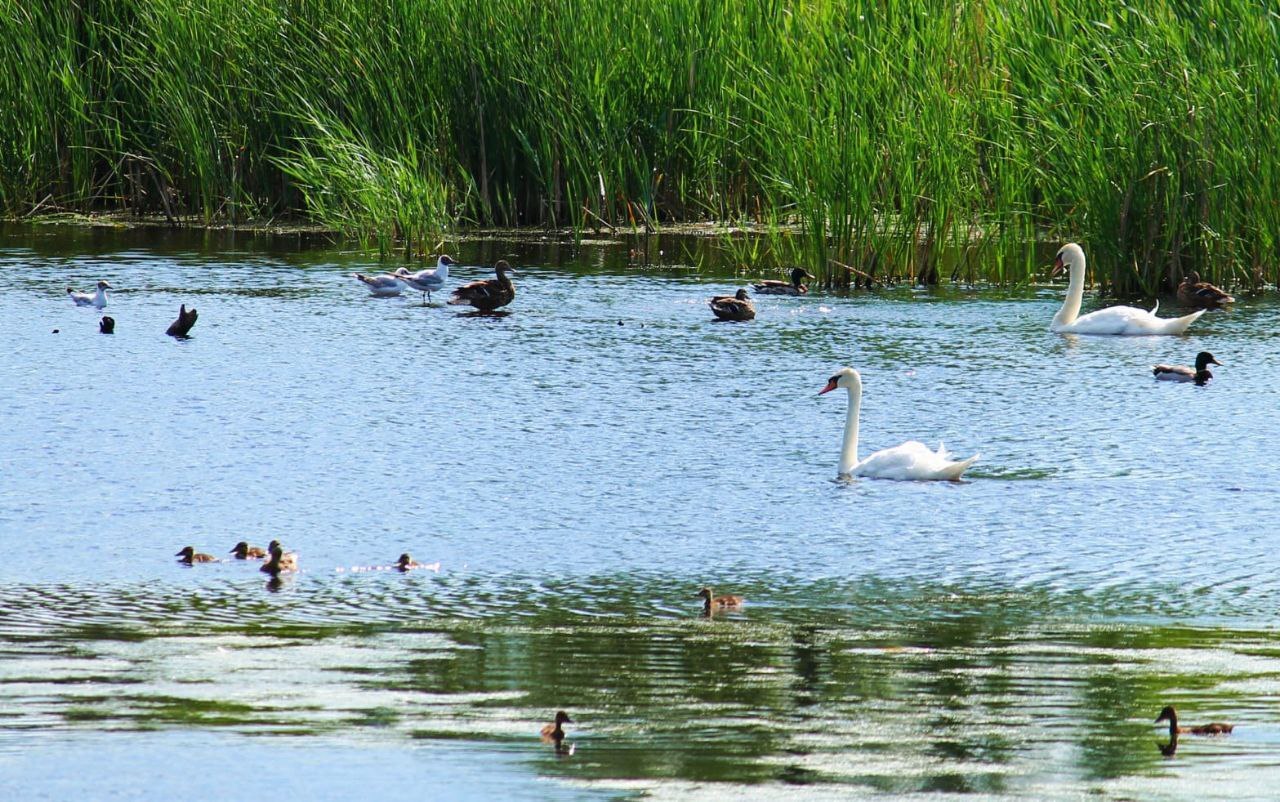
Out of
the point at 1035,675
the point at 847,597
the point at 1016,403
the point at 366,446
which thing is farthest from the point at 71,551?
the point at 1016,403

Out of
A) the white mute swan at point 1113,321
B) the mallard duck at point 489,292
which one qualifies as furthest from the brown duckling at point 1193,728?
the mallard duck at point 489,292

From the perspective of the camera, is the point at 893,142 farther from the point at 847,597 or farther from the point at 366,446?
the point at 847,597

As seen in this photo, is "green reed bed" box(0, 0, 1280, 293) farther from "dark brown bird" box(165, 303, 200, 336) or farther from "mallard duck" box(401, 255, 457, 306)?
"dark brown bird" box(165, 303, 200, 336)

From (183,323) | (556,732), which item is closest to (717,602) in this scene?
(556,732)

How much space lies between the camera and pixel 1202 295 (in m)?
17.2

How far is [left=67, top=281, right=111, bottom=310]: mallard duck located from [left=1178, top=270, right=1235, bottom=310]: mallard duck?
32.6 feet

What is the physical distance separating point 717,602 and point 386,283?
37.4 feet

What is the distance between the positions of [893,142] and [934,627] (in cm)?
1126

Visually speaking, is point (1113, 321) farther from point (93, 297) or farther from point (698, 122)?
point (93, 297)

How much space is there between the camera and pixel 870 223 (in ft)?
61.7

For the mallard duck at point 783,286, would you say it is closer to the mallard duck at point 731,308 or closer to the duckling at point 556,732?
the mallard duck at point 731,308

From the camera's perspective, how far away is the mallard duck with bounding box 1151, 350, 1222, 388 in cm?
1408

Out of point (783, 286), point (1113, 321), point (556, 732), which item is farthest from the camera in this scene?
point (783, 286)

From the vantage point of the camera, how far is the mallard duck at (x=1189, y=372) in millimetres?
14078
